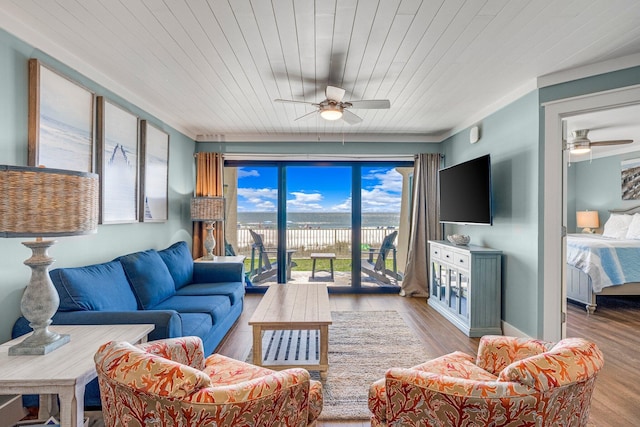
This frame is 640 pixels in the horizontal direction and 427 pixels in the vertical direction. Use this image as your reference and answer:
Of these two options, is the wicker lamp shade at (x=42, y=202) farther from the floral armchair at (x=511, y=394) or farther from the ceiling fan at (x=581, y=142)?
the ceiling fan at (x=581, y=142)

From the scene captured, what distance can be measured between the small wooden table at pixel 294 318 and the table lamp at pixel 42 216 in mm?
1195

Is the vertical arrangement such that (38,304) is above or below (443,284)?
above

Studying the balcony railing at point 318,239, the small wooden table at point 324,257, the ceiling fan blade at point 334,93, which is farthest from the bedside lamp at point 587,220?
the ceiling fan blade at point 334,93

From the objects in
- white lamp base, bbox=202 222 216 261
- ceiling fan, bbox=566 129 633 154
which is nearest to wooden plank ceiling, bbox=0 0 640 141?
white lamp base, bbox=202 222 216 261

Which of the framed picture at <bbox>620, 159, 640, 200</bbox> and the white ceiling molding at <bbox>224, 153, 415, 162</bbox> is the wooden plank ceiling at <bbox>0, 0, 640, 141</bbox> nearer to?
the white ceiling molding at <bbox>224, 153, 415, 162</bbox>

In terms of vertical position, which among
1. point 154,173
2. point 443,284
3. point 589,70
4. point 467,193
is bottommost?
point 443,284

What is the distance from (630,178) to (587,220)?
1003 millimetres

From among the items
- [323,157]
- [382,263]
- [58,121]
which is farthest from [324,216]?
[58,121]

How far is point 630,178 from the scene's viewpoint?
5.71 m

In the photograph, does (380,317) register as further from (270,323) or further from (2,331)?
(2,331)

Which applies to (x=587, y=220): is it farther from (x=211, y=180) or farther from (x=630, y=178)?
(x=211, y=180)

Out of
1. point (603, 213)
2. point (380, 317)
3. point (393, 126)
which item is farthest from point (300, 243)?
point (603, 213)

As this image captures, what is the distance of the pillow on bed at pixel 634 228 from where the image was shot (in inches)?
202

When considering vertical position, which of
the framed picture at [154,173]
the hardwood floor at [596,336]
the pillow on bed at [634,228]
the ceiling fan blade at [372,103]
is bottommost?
the hardwood floor at [596,336]
